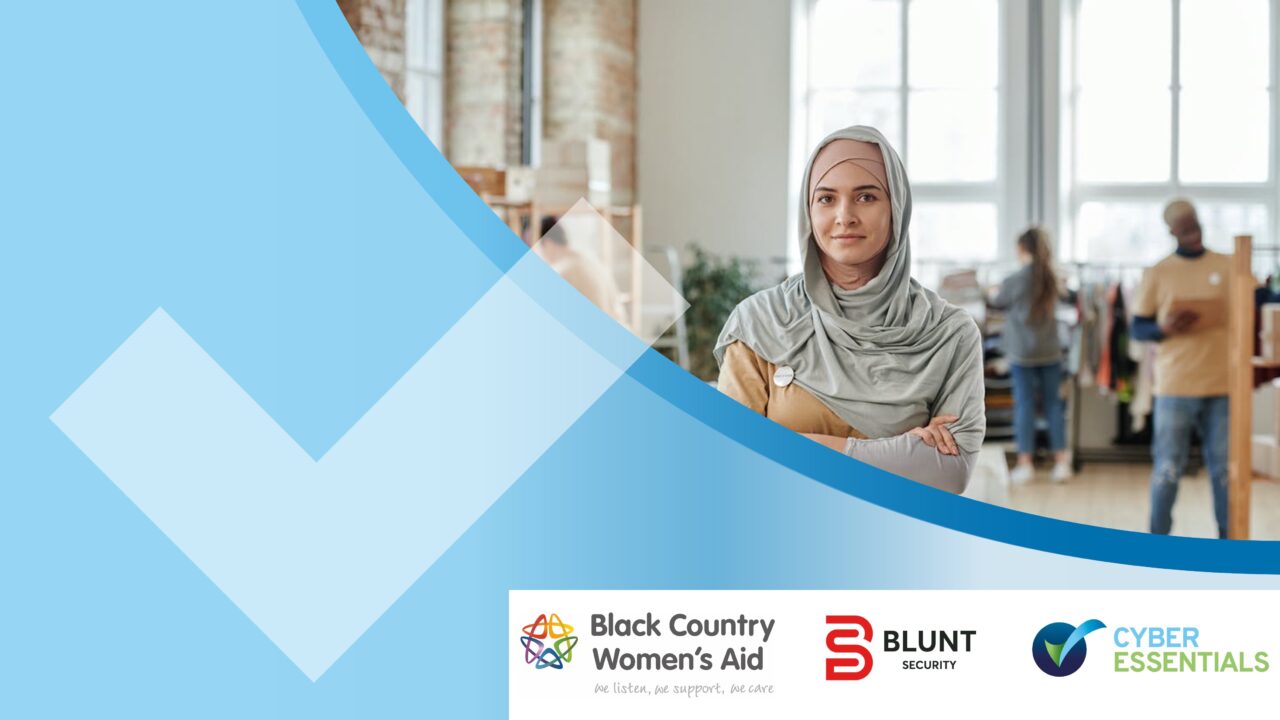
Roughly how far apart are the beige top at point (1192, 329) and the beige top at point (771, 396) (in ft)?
9.72

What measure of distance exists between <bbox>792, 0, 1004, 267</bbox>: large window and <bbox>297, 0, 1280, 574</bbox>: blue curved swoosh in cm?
725

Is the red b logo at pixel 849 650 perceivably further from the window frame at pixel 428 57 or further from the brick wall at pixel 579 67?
the brick wall at pixel 579 67

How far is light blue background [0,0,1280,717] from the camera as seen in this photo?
1.39 metres

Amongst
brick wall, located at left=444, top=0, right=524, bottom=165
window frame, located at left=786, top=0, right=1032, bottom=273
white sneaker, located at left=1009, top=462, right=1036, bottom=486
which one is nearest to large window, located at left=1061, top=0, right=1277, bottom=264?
window frame, located at left=786, top=0, right=1032, bottom=273

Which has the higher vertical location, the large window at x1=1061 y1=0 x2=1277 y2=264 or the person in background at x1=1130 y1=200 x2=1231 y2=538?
the large window at x1=1061 y1=0 x2=1277 y2=264

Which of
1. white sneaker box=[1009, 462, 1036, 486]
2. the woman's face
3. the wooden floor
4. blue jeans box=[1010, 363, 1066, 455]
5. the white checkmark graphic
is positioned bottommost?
the wooden floor

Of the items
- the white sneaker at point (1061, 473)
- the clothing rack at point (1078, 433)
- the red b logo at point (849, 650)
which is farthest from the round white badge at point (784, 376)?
the clothing rack at point (1078, 433)

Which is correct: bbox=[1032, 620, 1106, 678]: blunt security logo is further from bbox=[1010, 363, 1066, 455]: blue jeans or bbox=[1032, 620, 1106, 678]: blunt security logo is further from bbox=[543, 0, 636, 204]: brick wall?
bbox=[543, 0, 636, 204]: brick wall

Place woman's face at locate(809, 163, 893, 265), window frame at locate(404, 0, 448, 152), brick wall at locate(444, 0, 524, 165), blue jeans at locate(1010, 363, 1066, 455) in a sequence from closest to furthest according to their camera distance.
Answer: woman's face at locate(809, 163, 893, 265) → blue jeans at locate(1010, 363, 1066, 455) → window frame at locate(404, 0, 448, 152) → brick wall at locate(444, 0, 524, 165)

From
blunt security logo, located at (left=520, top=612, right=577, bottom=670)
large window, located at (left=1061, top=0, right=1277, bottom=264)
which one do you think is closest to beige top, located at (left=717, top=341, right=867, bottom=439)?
blunt security logo, located at (left=520, top=612, right=577, bottom=670)

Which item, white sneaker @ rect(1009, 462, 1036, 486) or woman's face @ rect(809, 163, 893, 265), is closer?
woman's face @ rect(809, 163, 893, 265)

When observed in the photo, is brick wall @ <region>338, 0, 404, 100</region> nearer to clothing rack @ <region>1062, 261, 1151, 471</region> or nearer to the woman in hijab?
clothing rack @ <region>1062, 261, 1151, 471</region>

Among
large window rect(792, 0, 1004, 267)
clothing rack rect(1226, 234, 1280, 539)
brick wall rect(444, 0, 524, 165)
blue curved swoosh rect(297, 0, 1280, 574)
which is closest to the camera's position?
blue curved swoosh rect(297, 0, 1280, 574)

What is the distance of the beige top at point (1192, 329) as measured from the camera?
4.10 metres
